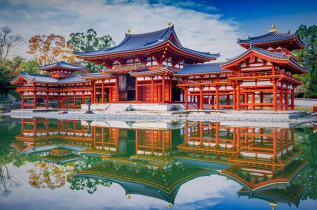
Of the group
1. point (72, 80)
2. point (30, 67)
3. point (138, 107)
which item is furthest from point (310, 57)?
point (30, 67)

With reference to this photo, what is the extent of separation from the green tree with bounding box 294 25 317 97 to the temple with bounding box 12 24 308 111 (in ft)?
23.6

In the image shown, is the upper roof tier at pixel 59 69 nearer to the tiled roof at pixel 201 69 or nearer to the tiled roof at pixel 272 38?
the tiled roof at pixel 201 69

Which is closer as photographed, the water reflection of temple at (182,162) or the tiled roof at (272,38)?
the water reflection of temple at (182,162)

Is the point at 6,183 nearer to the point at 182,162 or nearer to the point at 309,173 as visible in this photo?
the point at 182,162

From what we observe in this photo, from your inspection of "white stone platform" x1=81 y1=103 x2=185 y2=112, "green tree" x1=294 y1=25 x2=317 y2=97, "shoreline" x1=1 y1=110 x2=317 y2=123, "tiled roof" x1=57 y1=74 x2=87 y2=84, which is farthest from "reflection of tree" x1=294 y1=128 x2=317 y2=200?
"tiled roof" x1=57 y1=74 x2=87 y2=84

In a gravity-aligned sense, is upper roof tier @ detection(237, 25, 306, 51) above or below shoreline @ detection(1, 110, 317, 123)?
above

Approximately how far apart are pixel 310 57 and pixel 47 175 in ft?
141

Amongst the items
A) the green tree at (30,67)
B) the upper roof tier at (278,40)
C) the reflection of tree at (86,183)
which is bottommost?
the reflection of tree at (86,183)

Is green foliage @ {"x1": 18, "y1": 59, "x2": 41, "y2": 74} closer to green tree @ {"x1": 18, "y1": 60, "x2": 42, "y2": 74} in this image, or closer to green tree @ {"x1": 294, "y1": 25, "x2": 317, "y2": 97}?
green tree @ {"x1": 18, "y1": 60, "x2": 42, "y2": 74}

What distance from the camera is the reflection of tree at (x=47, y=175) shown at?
18.4ft

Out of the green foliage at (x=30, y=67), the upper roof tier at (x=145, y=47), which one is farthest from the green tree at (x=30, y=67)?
the upper roof tier at (x=145, y=47)

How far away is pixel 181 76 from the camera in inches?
1181

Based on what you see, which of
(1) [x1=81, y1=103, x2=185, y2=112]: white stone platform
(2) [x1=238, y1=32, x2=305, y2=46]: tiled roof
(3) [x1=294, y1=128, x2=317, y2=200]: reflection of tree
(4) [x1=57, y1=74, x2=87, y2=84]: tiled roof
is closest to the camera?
(3) [x1=294, y1=128, x2=317, y2=200]: reflection of tree

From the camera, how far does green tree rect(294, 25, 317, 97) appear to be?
125ft
